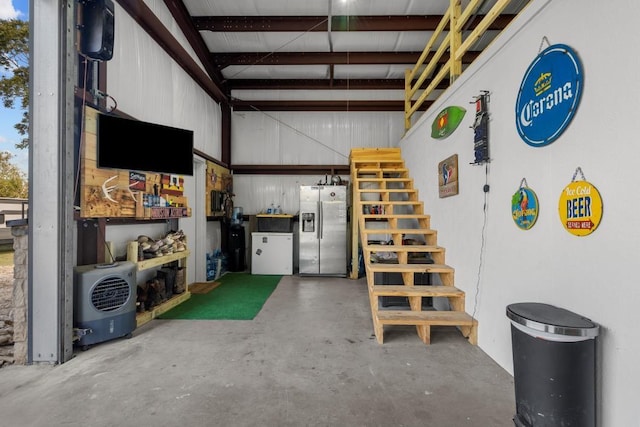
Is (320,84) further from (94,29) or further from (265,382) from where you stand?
(265,382)

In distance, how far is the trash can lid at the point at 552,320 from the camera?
4.31 feet

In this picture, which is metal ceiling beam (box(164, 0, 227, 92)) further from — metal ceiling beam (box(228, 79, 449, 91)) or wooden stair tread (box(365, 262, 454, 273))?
wooden stair tread (box(365, 262, 454, 273))

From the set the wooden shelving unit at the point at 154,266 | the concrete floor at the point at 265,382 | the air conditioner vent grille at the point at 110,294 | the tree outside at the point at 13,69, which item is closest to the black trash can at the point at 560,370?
the concrete floor at the point at 265,382

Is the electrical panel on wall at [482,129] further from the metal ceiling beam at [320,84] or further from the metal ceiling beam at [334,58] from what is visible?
the metal ceiling beam at [320,84]

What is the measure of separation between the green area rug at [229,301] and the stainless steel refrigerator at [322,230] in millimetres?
898

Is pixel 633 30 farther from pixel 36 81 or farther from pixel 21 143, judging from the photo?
pixel 21 143

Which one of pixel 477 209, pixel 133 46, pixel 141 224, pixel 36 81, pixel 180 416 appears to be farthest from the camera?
pixel 141 224

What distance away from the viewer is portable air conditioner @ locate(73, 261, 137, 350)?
2430 millimetres

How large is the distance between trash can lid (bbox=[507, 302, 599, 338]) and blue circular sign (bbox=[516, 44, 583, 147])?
1063 millimetres

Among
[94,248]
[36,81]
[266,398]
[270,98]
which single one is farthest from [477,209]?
[270,98]

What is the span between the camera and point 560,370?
52.1 inches

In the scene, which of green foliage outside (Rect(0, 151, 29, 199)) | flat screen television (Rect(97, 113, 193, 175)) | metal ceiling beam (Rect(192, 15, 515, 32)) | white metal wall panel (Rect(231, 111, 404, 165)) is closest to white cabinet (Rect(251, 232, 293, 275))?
Result: white metal wall panel (Rect(231, 111, 404, 165))

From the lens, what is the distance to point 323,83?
6152 millimetres

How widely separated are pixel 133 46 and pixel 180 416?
397 cm
